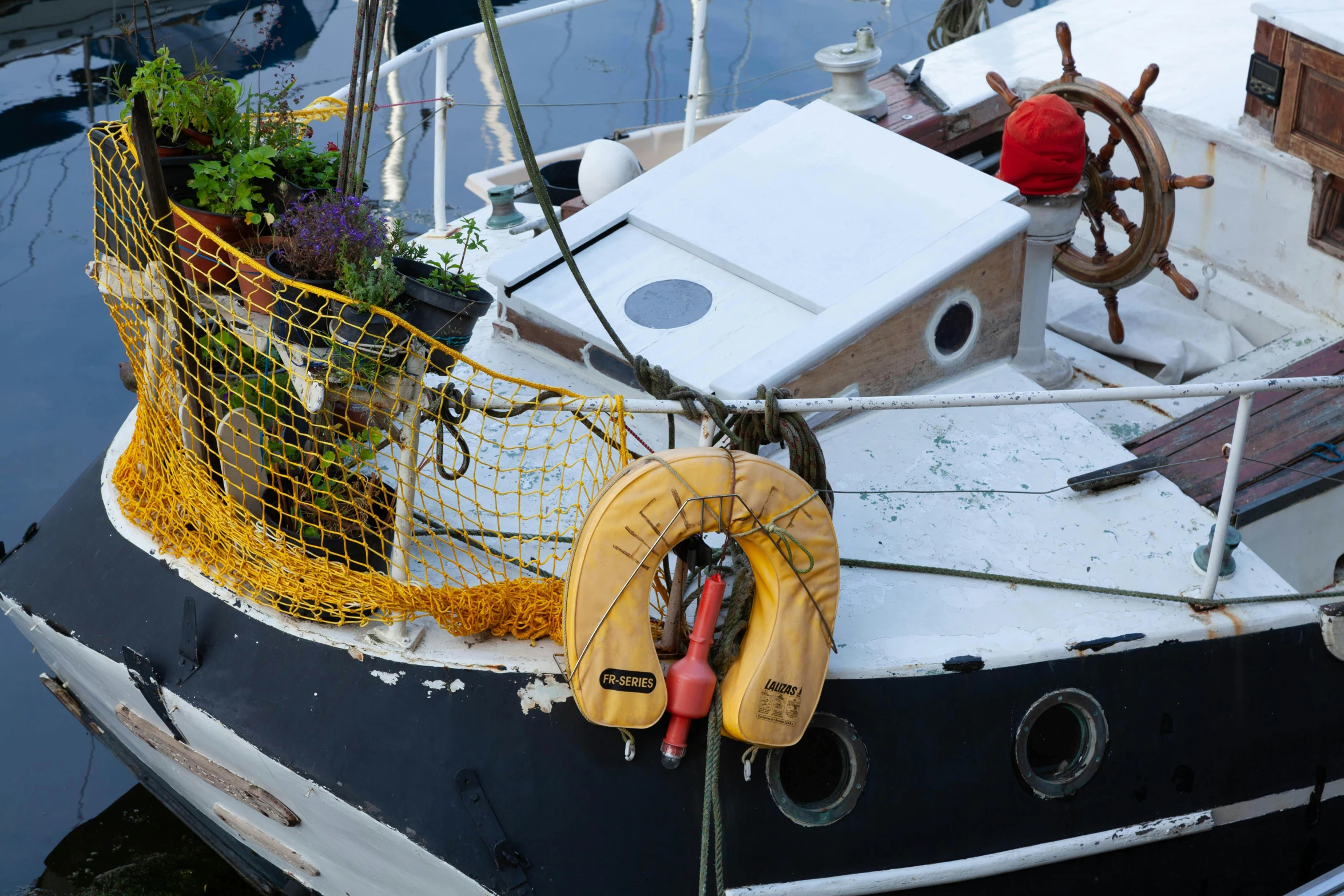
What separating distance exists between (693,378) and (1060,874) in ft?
5.31

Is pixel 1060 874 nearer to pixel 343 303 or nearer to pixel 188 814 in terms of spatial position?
pixel 343 303

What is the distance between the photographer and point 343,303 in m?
2.97

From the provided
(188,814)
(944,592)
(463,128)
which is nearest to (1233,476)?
(944,592)

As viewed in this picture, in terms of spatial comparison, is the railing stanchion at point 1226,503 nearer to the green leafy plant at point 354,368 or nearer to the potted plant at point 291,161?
the green leafy plant at point 354,368

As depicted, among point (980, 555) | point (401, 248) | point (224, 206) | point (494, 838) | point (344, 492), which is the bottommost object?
point (494, 838)

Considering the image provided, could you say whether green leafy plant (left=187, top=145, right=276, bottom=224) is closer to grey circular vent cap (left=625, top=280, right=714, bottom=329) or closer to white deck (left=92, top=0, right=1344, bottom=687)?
white deck (left=92, top=0, right=1344, bottom=687)

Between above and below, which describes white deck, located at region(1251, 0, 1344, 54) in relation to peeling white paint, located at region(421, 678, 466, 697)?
above

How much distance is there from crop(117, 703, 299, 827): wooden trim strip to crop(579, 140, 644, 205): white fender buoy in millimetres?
2333

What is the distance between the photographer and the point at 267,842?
141 inches

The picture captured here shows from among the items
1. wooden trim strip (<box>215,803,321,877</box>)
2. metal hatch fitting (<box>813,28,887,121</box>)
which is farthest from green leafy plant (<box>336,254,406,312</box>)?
metal hatch fitting (<box>813,28,887,121</box>)

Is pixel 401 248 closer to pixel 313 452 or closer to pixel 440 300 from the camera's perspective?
pixel 440 300

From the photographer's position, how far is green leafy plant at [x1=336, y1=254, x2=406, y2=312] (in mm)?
2947

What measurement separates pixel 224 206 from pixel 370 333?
70 cm

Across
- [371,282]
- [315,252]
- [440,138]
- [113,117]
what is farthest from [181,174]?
[113,117]
